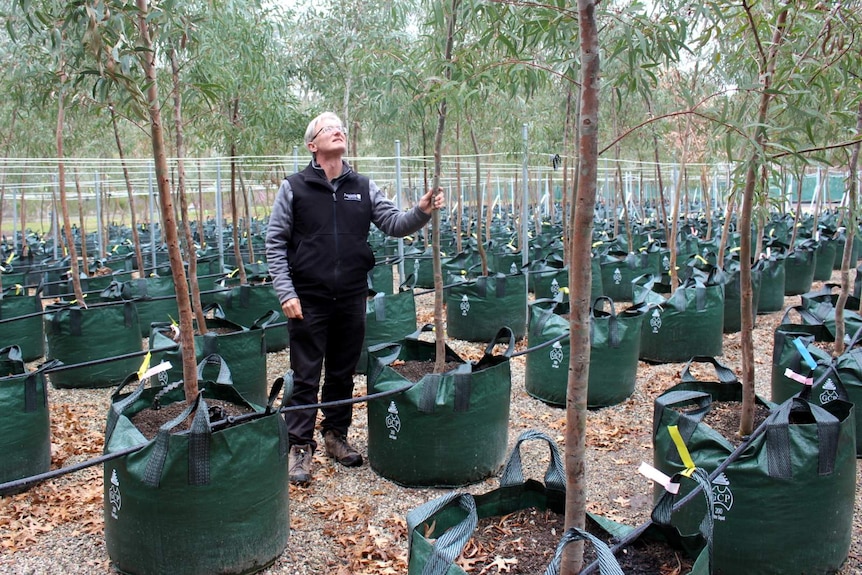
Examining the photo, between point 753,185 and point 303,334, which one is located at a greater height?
point 753,185

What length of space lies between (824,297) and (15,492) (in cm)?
503

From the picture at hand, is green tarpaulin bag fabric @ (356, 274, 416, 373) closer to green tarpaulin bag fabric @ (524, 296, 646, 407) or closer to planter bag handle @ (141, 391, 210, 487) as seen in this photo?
green tarpaulin bag fabric @ (524, 296, 646, 407)

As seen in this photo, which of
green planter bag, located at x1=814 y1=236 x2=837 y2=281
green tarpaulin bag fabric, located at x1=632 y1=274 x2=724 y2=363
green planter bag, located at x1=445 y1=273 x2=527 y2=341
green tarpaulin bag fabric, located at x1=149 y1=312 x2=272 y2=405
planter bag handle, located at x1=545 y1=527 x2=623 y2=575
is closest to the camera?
planter bag handle, located at x1=545 y1=527 x2=623 y2=575

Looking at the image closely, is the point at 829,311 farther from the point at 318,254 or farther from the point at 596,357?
the point at 318,254

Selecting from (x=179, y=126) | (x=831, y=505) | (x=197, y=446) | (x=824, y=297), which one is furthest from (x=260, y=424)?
(x=824, y=297)

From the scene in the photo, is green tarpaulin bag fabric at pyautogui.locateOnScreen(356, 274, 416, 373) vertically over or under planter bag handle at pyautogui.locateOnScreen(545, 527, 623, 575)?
under

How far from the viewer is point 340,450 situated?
3.47 metres

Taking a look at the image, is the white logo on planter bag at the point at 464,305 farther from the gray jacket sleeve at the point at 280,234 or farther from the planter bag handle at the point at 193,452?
the planter bag handle at the point at 193,452

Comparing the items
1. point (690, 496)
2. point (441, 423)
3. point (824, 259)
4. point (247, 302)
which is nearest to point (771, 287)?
point (824, 259)

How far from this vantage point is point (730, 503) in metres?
2.30

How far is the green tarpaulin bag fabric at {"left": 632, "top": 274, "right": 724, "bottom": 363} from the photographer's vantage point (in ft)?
17.0

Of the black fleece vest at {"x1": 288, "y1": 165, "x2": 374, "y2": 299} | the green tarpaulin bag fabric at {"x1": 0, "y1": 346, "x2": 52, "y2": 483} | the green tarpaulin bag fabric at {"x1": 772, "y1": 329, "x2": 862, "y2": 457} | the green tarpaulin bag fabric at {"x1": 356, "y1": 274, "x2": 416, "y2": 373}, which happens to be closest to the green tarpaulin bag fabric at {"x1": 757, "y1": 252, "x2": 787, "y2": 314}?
the green tarpaulin bag fabric at {"x1": 772, "y1": 329, "x2": 862, "y2": 457}

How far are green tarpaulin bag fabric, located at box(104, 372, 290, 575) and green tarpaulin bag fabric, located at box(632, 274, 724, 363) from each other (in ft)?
11.5

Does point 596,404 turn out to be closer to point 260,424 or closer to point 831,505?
point 831,505
